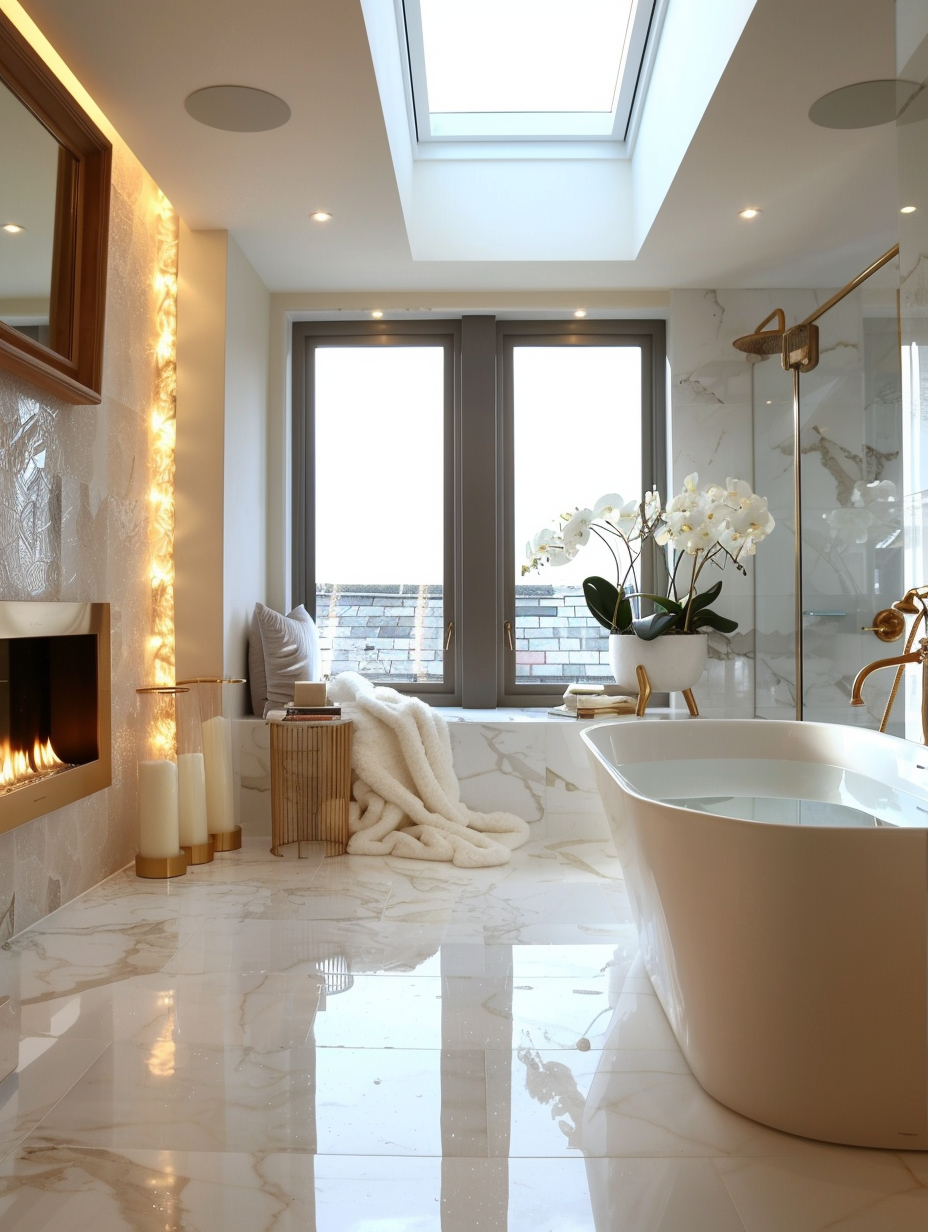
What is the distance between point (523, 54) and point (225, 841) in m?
2.97

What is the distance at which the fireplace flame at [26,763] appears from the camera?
2.37m

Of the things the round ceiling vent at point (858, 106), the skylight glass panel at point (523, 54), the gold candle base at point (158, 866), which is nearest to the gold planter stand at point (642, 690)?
the gold candle base at point (158, 866)

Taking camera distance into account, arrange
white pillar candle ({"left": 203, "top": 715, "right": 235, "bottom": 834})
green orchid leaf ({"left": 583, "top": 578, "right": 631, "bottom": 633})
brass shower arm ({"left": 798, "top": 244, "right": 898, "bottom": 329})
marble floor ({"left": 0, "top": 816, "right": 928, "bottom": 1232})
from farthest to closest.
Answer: green orchid leaf ({"left": 583, "top": 578, "right": 631, "bottom": 633}), white pillar candle ({"left": 203, "top": 715, "right": 235, "bottom": 834}), brass shower arm ({"left": 798, "top": 244, "right": 898, "bottom": 329}), marble floor ({"left": 0, "top": 816, "right": 928, "bottom": 1232})

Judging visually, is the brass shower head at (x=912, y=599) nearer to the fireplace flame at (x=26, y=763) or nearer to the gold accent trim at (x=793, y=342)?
the gold accent trim at (x=793, y=342)

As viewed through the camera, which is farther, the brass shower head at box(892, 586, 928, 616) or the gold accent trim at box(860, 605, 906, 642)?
the gold accent trim at box(860, 605, 906, 642)

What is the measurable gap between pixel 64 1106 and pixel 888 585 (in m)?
2.48

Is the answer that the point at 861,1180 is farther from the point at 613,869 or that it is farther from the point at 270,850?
the point at 270,850

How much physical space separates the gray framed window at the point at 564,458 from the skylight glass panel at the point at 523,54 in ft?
3.15

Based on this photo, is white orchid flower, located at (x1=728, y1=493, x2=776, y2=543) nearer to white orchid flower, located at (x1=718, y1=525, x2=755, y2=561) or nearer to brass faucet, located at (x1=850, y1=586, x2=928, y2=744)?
white orchid flower, located at (x1=718, y1=525, x2=755, y2=561)

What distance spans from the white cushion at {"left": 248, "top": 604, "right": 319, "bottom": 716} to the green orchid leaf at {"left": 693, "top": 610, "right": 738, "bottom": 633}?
1.54m

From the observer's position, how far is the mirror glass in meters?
2.26

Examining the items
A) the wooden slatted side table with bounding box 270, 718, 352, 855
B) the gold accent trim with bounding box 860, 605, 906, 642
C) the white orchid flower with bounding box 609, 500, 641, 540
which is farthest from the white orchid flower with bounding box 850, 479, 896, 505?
the wooden slatted side table with bounding box 270, 718, 352, 855

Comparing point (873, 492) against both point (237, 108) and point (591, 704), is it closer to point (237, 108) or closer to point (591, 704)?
point (591, 704)

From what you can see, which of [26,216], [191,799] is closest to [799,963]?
[191,799]
